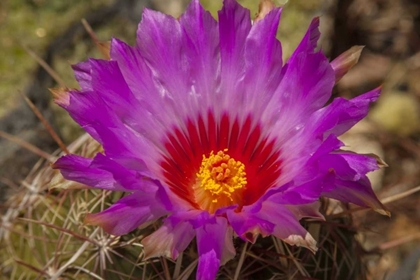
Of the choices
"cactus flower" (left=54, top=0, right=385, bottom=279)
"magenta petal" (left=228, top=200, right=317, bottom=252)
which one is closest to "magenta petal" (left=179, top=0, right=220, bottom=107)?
"cactus flower" (left=54, top=0, right=385, bottom=279)

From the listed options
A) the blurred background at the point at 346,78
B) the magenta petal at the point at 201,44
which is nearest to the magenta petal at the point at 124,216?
the magenta petal at the point at 201,44

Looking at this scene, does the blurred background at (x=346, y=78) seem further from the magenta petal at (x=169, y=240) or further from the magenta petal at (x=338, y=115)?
the magenta petal at (x=169, y=240)

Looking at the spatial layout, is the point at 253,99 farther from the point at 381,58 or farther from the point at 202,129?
the point at 381,58

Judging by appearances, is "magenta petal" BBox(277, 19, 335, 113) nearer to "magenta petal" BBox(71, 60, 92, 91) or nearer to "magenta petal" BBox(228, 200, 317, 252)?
"magenta petal" BBox(228, 200, 317, 252)

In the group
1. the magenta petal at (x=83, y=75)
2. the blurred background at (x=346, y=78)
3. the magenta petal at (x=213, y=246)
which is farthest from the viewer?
the blurred background at (x=346, y=78)

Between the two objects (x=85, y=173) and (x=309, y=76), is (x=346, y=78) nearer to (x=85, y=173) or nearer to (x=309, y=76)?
(x=309, y=76)

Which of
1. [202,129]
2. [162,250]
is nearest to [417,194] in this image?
[202,129]

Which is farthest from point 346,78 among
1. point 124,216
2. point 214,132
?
point 124,216
